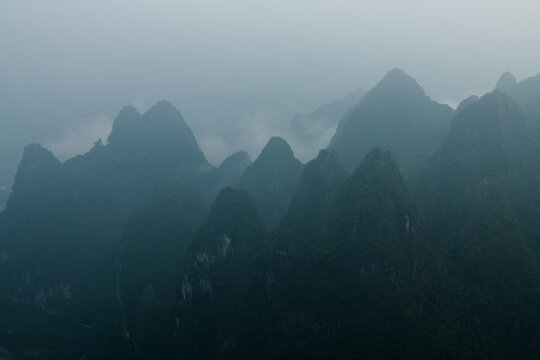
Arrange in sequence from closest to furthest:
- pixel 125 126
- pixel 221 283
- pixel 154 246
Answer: pixel 221 283 → pixel 154 246 → pixel 125 126

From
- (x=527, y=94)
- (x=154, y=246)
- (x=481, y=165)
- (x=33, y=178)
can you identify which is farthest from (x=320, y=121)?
(x=481, y=165)

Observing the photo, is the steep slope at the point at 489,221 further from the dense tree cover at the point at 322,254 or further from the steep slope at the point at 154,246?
the steep slope at the point at 154,246

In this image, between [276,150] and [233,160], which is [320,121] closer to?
[233,160]

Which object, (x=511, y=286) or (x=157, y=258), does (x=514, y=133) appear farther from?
(x=157, y=258)

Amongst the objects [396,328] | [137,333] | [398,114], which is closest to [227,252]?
[137,333]

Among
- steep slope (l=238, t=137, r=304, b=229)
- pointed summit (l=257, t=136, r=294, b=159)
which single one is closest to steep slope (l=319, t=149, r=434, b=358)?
steep slope (l=238, t=137, r=304, b=229)
